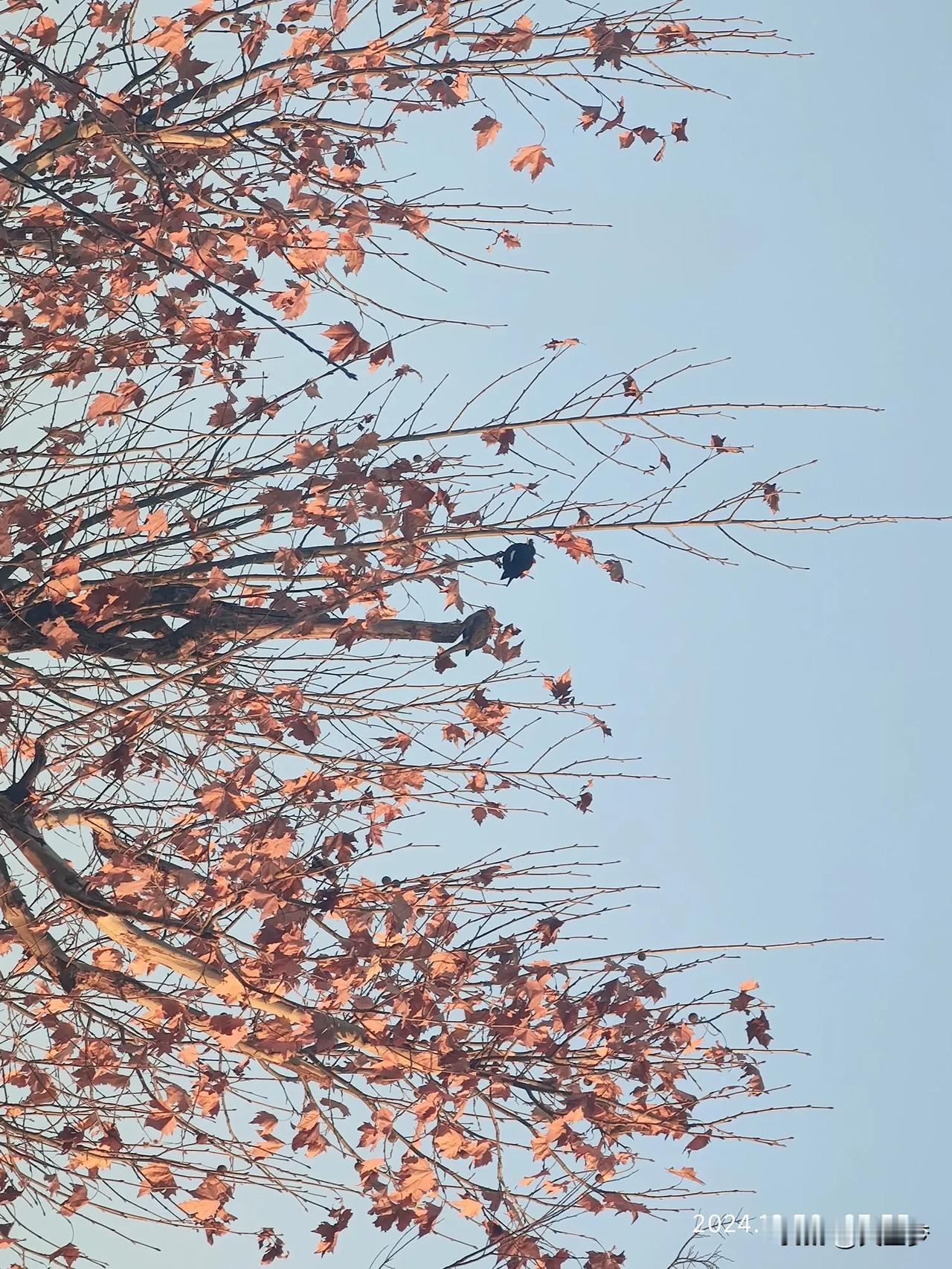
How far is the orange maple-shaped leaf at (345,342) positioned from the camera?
169 inches

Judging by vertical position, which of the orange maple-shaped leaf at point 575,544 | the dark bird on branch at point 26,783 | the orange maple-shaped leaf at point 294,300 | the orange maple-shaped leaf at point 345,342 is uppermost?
the orange maple-shaped leaf at point 294,300

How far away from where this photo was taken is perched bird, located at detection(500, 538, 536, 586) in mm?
4477

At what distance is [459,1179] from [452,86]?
4307 mm

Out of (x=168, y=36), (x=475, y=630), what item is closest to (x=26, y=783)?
(x=475, y=630)

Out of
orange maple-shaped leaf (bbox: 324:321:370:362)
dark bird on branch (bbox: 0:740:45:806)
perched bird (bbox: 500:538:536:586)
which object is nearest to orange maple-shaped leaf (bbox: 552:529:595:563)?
perched bird (bbox: 500:538:536:586)

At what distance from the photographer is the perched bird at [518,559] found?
4.48 meters

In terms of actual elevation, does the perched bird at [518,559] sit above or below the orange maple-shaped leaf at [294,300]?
below

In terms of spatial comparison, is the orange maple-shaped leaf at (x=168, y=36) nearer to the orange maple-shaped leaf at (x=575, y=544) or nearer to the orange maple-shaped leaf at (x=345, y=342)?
the orange maple-shaped leaf at (x=345, y=342)

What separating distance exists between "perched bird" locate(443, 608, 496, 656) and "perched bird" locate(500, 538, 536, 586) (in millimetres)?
195

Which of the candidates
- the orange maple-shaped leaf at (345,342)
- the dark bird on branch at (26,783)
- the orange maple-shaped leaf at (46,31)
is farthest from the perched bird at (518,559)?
the orange maple-shaped leaf at (46,31)

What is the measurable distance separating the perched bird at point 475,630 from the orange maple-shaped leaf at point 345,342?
117 centimetres

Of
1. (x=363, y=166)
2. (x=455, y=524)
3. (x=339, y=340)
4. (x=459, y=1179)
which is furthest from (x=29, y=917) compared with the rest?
(x=363, y=166)

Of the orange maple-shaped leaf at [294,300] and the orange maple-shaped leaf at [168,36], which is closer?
the orange maple-shaped leaf at [168,36]

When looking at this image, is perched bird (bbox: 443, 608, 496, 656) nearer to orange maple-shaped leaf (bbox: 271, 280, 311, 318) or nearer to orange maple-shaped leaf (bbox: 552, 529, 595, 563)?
orange maple-shaped leaf (bbox: 552, 529, 595, 563)
